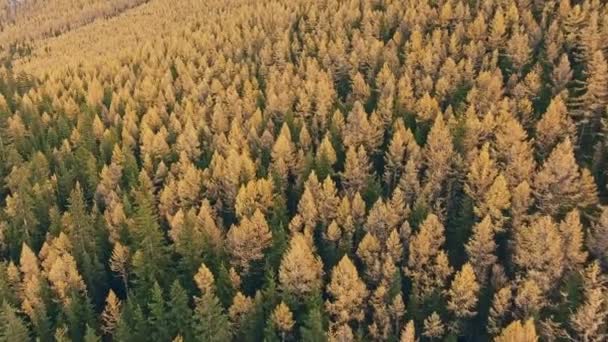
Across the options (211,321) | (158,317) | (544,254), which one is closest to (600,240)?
(544,254)

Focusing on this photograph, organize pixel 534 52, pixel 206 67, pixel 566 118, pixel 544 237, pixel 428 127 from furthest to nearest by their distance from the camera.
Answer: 1. pixel 206 67
2. pixel 534 52
3. pixel 428 127
4. pixel 566 118
5. pixel 544 237

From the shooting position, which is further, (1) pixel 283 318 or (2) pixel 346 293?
(2) pixel 346 293

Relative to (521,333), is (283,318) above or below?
below

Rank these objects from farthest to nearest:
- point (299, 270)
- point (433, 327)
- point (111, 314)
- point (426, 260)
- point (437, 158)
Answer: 1. point (437, 158)
2. point (426, 260)
3. point (111, 314)
4. point (299, 270)
5. point (433, 327)

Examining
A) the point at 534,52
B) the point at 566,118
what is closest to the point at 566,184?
the point at 566,118

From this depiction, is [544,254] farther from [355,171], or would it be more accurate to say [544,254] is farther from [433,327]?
[355,171]

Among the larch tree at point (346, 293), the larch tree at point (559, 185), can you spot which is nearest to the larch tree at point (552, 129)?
the larch tree at point (559, 185)

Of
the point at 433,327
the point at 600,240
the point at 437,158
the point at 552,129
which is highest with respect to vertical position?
the point at 552,129

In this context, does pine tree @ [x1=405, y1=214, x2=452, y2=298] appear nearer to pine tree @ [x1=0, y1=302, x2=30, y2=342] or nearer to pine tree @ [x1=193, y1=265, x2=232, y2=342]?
pine tree @ [x1=193, y1=265, x2=232, y2=342]

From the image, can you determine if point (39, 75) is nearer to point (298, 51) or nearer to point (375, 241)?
point (298, 51)
